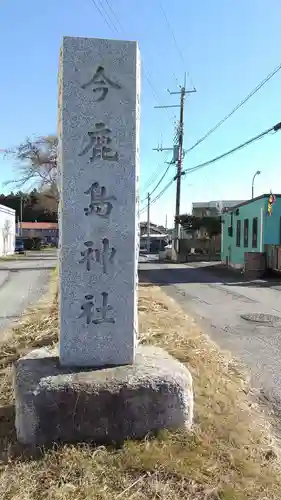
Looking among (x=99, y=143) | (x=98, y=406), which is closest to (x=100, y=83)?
(x=99, y=143)

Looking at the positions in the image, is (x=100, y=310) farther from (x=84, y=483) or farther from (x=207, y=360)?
(x=207, y=360)

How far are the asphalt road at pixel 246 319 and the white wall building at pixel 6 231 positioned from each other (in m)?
33.8

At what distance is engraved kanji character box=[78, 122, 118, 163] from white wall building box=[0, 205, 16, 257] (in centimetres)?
4643

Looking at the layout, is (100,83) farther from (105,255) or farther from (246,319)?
(246,319)

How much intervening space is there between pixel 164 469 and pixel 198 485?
24 centimetres

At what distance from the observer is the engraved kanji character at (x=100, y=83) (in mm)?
4016

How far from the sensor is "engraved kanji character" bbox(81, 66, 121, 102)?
158 inches

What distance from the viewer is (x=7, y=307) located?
1206 centimetres

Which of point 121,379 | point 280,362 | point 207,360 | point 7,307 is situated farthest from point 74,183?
point 7,307

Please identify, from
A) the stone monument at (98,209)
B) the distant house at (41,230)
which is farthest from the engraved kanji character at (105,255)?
the distant house at (41,230)

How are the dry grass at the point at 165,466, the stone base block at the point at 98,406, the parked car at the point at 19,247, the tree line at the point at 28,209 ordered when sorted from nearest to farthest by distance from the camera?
1. the dry grass at the point at 165,466
2. the stone base block at the point at 98,406
3. the parked car at the point at 19,247
4. the tree line at the point at 28,209

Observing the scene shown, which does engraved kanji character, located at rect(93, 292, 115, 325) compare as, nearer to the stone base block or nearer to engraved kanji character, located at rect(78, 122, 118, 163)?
the stone base block

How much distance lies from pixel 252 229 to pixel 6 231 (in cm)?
3206

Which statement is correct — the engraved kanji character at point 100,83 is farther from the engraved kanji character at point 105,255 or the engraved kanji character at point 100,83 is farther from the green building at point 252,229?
the green building at point 252,229
